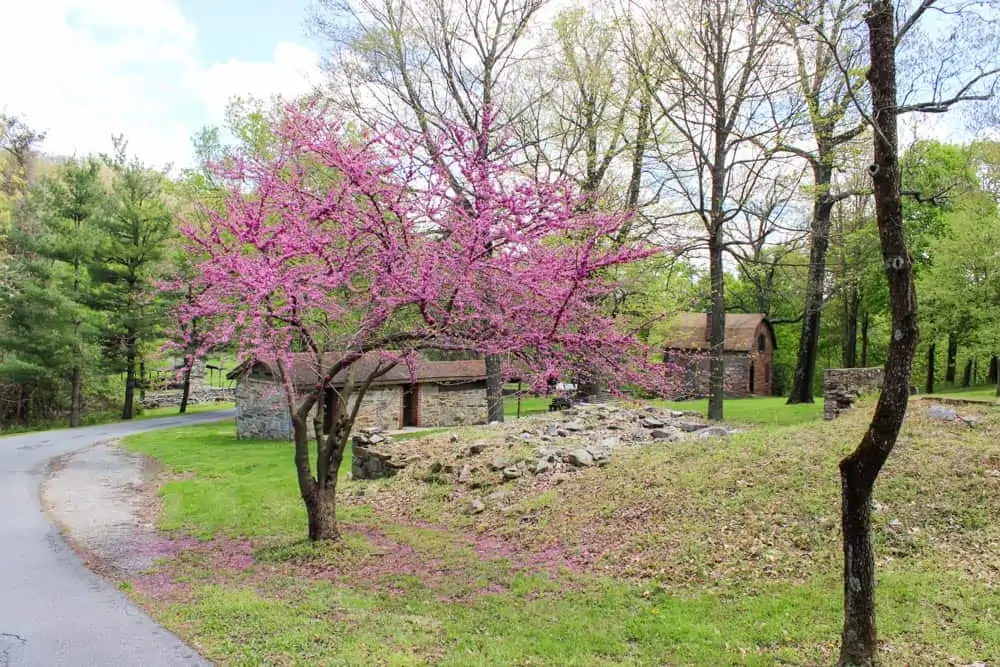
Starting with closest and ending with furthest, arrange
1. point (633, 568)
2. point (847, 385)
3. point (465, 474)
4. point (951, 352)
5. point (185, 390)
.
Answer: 1. point (633, 568)
2. point (465, 474)
3. point (847, 385)
4. point (951, 352)
5. point (185, 390)

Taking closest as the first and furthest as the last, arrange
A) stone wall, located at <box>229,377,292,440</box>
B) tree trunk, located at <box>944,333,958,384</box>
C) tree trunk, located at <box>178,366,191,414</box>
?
stone wall, located at <box>229,377,292,440</box>
tree trunk, located at <box>944,333,958,384</box>
tree trunk, located at <box>178,366,191,414</box>

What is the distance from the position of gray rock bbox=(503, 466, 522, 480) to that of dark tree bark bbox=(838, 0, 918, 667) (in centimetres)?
766

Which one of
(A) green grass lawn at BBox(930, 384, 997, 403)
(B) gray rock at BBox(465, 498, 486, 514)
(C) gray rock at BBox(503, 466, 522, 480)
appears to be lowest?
(B) gray rock at BBox(465, 498, 486, 514)

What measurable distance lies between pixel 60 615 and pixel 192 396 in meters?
39.0

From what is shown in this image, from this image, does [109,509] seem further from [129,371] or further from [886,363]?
[129,371]

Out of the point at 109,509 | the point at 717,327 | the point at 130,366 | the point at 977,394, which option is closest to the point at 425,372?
the point at 717,327

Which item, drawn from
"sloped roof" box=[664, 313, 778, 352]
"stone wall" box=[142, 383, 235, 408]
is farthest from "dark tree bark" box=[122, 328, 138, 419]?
"sloped roof" box=[664, 313, 778, 352]

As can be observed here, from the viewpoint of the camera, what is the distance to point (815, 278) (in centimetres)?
2128

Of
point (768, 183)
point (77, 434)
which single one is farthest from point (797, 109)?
point (77, 434)

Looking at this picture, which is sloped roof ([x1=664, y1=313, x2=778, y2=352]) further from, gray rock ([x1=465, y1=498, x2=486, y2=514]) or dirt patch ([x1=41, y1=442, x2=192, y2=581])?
dirt patch ([x1=41, y1=442, x2=192, y2=581])

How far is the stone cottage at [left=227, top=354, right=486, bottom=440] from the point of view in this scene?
1013 inches

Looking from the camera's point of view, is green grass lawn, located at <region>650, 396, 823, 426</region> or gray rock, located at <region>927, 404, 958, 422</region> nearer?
gray rock, located at <region>927, 404, 958, 422</region>

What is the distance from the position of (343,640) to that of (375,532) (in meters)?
4.84

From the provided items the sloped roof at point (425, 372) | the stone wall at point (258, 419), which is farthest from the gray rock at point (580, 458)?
the stone wall at point (258, 419)
